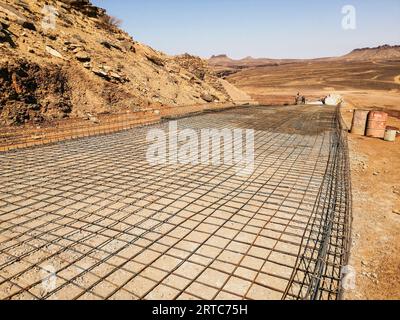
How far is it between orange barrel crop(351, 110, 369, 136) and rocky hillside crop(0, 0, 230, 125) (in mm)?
11984

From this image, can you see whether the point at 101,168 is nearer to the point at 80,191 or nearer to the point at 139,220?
the point at 80,191

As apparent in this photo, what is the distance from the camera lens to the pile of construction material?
47.1ft

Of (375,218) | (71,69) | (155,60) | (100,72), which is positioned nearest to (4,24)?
(71,69)

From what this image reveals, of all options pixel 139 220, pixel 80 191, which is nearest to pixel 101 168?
pixel 80 191

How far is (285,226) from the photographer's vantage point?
5184 mm

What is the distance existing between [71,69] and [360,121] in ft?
51.1

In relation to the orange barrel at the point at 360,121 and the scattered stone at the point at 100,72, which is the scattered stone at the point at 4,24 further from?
the orange barrel at the point at 360,121

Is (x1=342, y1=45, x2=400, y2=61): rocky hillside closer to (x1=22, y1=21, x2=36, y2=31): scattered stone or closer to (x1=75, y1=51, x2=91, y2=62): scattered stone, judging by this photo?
(x1=75, y1=51, x2=91, y2=62): scattered stone

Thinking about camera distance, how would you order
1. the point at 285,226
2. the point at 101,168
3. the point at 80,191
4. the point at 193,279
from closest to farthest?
the point at 193,279
the point at 285,226
the point at 80,191
the point at 101,168

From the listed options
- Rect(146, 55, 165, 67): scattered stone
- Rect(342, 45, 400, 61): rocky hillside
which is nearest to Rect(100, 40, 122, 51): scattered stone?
Rect(146, 55, 165, 67): scattered stone

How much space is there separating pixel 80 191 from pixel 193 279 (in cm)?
363

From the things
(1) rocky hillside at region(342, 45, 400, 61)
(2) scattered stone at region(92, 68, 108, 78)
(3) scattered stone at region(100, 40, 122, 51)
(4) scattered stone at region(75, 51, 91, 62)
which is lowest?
(2) scattered stone at region(92, 68, 108, 78)

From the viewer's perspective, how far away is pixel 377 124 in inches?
567

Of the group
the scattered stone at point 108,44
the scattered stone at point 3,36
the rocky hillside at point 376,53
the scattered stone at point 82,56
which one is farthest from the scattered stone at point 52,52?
the rocky hillside at point 376,53
